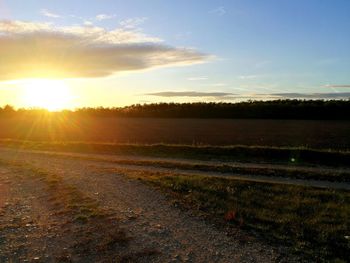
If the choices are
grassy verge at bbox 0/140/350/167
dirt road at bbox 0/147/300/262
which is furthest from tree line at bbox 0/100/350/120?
dirt road at bbox 0/147/300/262

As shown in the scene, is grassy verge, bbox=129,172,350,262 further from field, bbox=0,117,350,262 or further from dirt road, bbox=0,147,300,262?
dirt road, bbox=0,147,300,262

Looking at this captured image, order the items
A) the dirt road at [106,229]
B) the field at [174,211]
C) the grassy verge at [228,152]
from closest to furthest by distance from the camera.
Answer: the dirt road at [106,229], the field at [174,211], the grassy verge at [228,152]

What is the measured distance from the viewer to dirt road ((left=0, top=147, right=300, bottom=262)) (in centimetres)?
951

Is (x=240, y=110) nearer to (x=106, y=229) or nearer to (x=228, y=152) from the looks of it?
(x=228, y=152)

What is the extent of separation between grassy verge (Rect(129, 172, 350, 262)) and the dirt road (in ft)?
1.95

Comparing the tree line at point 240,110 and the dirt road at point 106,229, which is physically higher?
the tree line at point 240,110

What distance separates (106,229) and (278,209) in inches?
194

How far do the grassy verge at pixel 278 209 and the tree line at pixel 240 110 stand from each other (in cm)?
5081

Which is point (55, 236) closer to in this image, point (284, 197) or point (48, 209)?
point (48, 209)

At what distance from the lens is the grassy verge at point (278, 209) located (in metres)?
10.2

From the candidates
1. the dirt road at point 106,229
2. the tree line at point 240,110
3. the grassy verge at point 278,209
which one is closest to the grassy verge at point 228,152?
the grassy verge at point 278,209

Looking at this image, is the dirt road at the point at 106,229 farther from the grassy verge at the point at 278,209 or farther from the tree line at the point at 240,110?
the tree line at the point at 240,110

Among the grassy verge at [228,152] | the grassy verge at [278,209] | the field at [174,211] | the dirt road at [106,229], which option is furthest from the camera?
the grassy verge at [228,152]

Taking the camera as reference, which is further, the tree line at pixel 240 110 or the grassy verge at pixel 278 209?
the tree line at pixel 240 110
